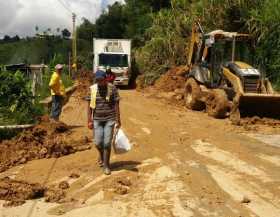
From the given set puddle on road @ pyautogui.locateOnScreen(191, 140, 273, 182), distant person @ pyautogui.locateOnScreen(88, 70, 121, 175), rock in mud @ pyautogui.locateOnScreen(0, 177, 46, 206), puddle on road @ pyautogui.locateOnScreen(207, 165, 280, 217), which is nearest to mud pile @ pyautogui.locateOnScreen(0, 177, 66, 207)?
rock in mud @ pyautogui.locateOnScreen(0, 177, 46, 206)

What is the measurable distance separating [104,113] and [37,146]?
9.88 feet

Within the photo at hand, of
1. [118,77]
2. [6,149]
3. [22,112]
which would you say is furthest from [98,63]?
[6,149]

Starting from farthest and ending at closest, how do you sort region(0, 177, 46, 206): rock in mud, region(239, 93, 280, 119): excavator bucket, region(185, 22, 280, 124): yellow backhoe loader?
region(185, 22, 280, 124): yellow backhoe loader → region(239, 93, 280, 119): excavator bucket → region(0, 177, 46, 206): rock in mud

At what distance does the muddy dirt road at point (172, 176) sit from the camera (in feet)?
26.3

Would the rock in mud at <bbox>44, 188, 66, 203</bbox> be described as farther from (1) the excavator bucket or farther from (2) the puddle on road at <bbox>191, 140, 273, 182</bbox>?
(1) the excavator bucket

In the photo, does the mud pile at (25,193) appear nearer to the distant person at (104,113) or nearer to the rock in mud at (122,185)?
the rock in mud at (122,185)

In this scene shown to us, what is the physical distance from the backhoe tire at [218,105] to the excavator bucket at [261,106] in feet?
1.85

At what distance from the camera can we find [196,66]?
20.5m

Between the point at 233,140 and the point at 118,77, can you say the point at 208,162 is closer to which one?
the point at 233,140

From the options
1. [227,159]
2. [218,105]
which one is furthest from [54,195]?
[218,105]

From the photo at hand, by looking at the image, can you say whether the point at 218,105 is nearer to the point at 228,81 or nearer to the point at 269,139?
the point at 228,81

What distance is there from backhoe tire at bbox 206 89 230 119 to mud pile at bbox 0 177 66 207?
8.67 meters

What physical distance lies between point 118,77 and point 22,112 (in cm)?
1712

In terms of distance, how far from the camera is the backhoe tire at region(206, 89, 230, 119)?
55.4 feet
